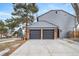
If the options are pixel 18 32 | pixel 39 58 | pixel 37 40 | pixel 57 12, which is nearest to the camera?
pixel 39 58

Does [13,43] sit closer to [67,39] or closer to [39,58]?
[67,39]

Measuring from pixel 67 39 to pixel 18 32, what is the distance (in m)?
2.08

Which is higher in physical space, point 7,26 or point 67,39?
point 7,26

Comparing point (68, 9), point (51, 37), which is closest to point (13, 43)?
point (51, 37)

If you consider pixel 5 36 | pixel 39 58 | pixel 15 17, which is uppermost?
pixel 15 17

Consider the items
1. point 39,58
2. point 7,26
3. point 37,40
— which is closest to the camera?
point 39,58

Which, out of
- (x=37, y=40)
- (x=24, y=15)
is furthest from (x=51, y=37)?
(x=24, y=15)

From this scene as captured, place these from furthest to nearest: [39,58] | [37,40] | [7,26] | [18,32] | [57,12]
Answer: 1. [37,40]
2. [57,12]
3. [7,26]
4. [18,32]
5. [39,58]

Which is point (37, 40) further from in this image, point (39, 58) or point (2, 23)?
point (39, 58)

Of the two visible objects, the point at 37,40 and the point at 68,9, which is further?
the point at 37,40

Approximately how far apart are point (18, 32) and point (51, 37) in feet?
8.30

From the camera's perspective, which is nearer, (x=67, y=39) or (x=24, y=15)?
(x=24, y=15)

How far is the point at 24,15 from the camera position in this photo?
7.20m

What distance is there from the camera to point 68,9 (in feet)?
22.7
